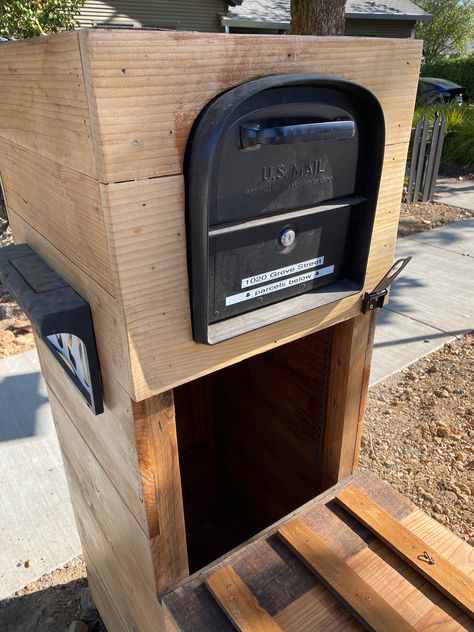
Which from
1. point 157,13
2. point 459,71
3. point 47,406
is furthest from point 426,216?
point 459,71

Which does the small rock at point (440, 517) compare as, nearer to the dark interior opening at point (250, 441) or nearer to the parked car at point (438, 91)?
the dark interior opening at point (250, 441)

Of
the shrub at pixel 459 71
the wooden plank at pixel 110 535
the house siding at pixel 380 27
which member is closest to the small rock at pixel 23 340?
the wooden plank at pixel 110 535

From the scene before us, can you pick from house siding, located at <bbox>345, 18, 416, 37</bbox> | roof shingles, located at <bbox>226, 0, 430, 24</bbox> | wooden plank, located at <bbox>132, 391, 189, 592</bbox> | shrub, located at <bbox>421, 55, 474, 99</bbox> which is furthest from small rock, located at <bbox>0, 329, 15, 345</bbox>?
shrub, located at <bbox>421, 55, 474, 99</bbox>

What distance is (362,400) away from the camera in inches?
60.8

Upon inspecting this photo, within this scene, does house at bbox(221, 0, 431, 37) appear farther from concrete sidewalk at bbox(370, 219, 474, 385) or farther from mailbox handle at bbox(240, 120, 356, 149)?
mailbox handle at bbox(240, 120, 356, 149)

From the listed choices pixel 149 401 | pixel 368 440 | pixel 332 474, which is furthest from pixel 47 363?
pixel 368 440

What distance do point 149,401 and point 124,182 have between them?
0.47 meters

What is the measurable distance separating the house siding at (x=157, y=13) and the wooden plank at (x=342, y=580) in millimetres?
11583

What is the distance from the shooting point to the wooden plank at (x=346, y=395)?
4.71 feet

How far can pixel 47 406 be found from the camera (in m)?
3.47

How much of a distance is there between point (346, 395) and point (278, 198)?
0.71 metres

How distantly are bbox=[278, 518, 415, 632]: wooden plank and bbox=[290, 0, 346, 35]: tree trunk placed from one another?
14.1 feet

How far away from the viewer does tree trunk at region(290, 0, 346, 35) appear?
437 cm

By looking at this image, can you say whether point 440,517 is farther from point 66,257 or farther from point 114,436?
point 66,257
